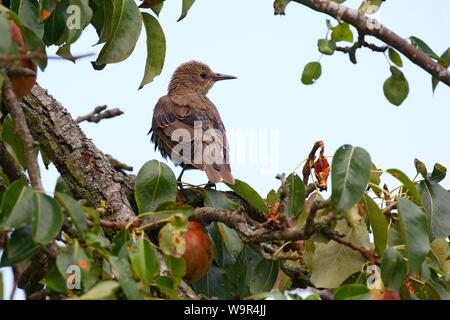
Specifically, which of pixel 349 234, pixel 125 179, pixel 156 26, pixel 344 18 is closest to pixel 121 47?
pixel 156 26

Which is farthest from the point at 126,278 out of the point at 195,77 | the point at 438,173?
the point at 195,77

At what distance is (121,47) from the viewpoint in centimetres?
419

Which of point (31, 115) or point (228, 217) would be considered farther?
point (31, 115)

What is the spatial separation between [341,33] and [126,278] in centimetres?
178

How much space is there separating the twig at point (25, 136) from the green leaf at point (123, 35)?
1204mm

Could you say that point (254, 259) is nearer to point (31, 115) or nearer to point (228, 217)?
point (228, 217)

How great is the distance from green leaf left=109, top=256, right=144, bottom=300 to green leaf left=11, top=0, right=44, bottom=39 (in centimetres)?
135

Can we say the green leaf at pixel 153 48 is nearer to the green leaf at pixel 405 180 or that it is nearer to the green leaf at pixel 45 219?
the green leaf at pixel 405 180

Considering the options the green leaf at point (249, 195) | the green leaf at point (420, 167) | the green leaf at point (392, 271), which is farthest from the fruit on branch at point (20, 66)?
the green leaf at point (420, 167)

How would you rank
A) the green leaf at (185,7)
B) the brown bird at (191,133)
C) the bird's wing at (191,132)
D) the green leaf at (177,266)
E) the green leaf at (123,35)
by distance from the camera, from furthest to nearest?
the bird's wing at (191,132) → the brown bird at (191,133) → the green leaf at (185,7) → the green leaf at (123,35) → the green leaf at (177,266)

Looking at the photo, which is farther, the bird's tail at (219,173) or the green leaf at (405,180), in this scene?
the bird's tail at (219,173)

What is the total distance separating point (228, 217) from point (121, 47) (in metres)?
1.13

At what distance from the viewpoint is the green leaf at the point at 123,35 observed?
4133 millimetres

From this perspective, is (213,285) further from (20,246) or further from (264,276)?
(20,246)
